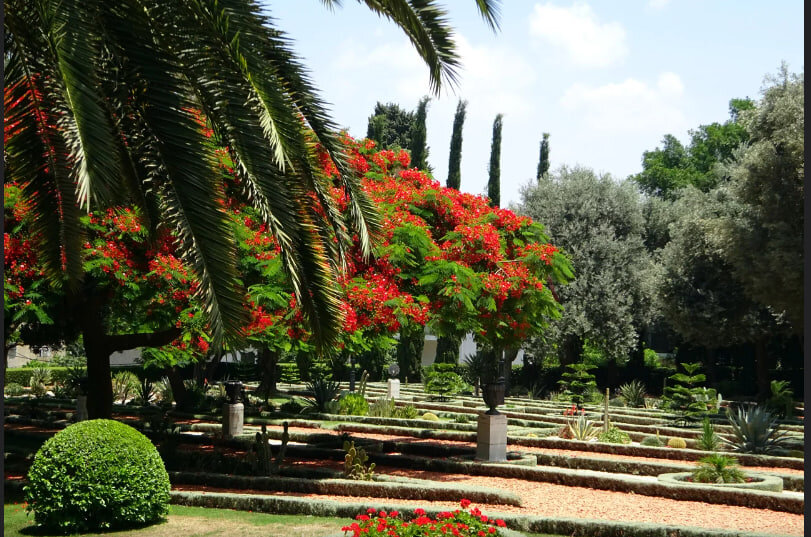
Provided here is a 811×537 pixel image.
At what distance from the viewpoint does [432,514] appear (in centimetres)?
1094

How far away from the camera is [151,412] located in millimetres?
25250

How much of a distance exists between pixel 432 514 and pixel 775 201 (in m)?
19.2

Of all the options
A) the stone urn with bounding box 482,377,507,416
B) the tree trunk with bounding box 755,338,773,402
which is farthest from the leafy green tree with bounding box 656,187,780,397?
the stone urn with bounding box 482,377,507,416

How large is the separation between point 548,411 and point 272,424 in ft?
28.4

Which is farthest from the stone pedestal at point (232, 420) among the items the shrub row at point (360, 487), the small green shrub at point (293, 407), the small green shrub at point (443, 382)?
the small green shrub at point (443, 382)

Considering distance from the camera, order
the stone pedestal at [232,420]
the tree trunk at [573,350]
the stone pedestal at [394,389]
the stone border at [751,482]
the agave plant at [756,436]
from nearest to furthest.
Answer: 1. the stone border at [751,482]
2. the agave plant at [756,436]
3. the stone pedestal at [232,420]
4. the stone pedestal at [394,389]
5. the tree trunk at [573,350]

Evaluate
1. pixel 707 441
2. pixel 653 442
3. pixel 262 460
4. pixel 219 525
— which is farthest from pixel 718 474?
pixel 219 525

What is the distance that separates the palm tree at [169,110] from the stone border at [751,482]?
8.75 meters

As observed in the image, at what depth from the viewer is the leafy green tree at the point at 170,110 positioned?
22.9ft

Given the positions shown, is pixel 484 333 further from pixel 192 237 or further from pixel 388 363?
pixel 388 363

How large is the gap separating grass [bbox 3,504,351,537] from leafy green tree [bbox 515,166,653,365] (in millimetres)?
23500

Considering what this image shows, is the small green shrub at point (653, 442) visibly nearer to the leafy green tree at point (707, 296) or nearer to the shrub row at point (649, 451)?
the shrub row at point (649, 451)

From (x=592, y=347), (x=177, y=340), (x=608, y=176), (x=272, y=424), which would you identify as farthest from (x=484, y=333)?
(x=608, y=176)

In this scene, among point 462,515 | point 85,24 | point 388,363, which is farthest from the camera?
point 388,363
